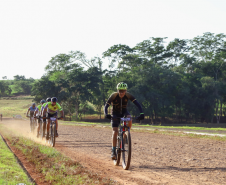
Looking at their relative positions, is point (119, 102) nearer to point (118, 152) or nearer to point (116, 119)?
point (116, 119)

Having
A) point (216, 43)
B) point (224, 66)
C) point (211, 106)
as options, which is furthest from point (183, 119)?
point (216, 43)

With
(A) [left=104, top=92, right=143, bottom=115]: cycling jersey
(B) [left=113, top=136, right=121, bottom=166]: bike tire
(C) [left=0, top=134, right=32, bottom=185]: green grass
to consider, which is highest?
(A) [left=104, top=92, right=143, bottom=115]: cycling jersey

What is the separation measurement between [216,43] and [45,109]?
2241 inches

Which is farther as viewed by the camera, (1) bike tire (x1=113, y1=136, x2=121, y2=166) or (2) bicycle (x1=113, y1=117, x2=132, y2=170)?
(1) bike tire (x1=113, y1=136, x2=121, y2=166)

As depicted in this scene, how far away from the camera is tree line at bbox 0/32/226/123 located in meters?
51.2

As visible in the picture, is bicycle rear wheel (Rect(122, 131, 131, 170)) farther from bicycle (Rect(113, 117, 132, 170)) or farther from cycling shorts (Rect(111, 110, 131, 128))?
cycling shorts (Rect(111, 110, 131, 128))

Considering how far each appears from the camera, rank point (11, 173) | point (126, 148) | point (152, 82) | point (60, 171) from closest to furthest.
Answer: point (11, 173) < point (60, 171) < point (126, 148) < point (152, 82)

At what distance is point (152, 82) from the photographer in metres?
51.8

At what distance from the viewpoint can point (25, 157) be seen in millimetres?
9156

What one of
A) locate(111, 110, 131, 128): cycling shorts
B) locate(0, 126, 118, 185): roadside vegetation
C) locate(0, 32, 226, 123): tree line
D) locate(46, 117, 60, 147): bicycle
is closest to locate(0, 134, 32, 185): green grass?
locate(0, 126, 118, 185): roadside vegetation

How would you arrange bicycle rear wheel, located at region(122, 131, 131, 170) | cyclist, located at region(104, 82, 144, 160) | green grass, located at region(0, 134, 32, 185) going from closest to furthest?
green grass, located at region(0, 134, 32, 185), bicycle rear wheel, located at region(122, 131, 131, 170), cyclist, located at region(104, 82, 144, 160)

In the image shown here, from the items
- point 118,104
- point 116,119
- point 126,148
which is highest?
point 118,104

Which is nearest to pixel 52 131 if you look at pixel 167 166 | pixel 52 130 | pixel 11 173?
pixel 52 130

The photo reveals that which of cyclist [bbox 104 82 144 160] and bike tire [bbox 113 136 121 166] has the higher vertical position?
cyclist [bbox 104 82 144 160]
